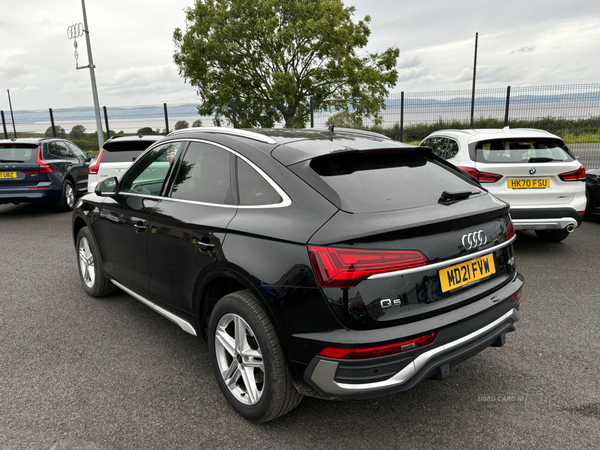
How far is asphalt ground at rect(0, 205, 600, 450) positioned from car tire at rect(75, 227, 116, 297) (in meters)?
0.19

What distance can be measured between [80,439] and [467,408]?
217cm

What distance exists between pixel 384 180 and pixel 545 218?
3.95m

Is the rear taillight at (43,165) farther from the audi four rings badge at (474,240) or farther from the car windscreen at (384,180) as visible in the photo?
the audi four rings badge at (474,240)

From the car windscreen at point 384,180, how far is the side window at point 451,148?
11.7 feet

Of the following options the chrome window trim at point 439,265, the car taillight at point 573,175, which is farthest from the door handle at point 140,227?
the car taillight at point 573,175

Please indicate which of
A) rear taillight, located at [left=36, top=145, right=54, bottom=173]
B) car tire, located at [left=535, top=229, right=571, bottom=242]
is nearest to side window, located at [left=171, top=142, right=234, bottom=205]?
car tire, located at [left=535, top=229, right=571, bottom=242]

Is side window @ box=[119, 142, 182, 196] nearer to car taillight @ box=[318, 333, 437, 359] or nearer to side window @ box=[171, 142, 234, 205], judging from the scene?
side window @ box=[171, 142, 234, 205]

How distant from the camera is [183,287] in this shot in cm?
293

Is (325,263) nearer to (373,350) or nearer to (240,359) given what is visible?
(373,350)

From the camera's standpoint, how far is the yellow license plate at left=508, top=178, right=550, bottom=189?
18.3ft

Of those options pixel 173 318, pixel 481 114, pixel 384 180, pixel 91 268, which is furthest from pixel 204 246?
pixel 481 114

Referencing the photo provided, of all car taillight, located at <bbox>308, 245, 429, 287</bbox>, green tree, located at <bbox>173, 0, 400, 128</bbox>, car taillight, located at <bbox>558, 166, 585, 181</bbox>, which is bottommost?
car taillight, located at <bbox>558, 166, 585, 181</bbox>

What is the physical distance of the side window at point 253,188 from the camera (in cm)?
245

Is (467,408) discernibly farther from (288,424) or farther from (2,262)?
(2,262)
